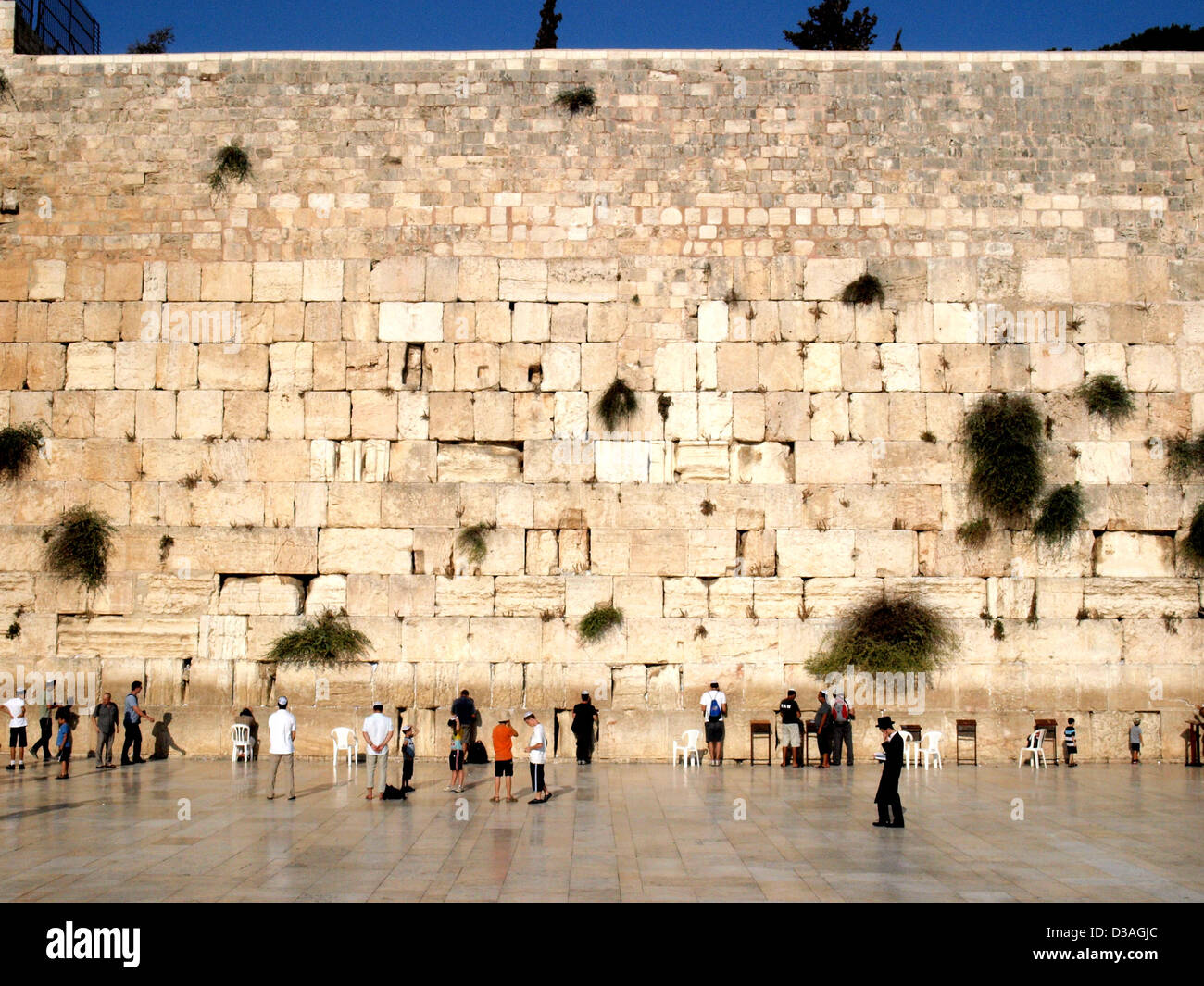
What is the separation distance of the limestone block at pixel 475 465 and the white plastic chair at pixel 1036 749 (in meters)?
7.12

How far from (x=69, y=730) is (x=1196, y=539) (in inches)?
539

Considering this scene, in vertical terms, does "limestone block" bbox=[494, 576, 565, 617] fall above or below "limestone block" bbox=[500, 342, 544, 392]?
below

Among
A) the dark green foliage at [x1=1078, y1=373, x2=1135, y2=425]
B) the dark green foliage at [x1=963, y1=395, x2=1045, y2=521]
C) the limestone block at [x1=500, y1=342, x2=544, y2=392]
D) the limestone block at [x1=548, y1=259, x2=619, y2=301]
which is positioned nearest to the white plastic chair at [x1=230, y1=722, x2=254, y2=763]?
the limestone block at [x1=500, y1=342, x2=544, y2=392]

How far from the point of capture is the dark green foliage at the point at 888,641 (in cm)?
1415

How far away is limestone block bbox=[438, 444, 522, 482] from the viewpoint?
48.4 feet

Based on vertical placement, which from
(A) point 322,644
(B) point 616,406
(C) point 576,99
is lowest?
(A) point 322,644

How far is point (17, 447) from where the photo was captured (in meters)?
14.8

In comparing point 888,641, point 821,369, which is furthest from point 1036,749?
point 821,369

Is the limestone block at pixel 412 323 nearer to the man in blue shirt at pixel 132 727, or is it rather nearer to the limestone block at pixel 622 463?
the limestone block at pixel 622 463

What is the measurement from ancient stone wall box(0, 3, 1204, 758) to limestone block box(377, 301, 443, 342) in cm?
5

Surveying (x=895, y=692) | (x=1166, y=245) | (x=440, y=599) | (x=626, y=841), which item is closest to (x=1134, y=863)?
(x=626, y=841)

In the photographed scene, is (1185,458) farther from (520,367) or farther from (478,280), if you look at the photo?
(478,280)

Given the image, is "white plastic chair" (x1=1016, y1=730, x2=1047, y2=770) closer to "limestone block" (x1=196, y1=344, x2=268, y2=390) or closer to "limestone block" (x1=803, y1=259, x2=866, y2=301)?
"limestone block" (x1=803, y1=259, x2=866, y2=301)

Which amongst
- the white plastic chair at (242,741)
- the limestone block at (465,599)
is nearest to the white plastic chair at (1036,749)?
the limestone block at (465,599)
